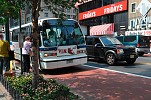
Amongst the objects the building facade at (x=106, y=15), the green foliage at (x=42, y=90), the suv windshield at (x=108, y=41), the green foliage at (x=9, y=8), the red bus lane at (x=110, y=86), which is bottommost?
the red bus lane at (x=110, y=86)

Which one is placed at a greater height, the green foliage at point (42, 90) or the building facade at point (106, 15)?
the building facade at point (106, 15)

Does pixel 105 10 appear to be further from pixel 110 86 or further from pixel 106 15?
pixel 110 86

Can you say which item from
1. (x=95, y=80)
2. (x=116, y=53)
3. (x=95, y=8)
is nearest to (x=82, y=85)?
(x=95, y=80)

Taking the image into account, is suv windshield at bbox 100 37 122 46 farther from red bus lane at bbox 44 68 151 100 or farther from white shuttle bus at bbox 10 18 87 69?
red bus lane at bbox 44 68 151 100

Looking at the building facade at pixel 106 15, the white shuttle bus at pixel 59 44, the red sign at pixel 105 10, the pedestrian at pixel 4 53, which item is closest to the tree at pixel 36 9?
the pedestrian at pixel 4 53

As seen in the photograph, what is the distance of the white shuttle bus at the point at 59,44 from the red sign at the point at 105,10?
31888mm

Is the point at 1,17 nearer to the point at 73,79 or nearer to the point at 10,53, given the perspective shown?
the point at 10,53

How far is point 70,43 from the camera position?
1233cm

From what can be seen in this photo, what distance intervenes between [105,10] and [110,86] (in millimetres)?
40809

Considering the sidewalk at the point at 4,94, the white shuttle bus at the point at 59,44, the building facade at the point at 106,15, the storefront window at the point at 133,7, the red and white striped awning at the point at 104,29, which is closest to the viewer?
the sidewalk at the point at 4,94

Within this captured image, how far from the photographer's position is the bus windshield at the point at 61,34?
11.9 meters

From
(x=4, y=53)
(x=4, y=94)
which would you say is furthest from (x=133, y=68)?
(x=4, y=94)

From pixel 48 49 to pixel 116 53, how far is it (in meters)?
4.35

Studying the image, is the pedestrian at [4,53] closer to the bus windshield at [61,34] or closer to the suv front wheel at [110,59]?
the bus windshield at [61,34]
